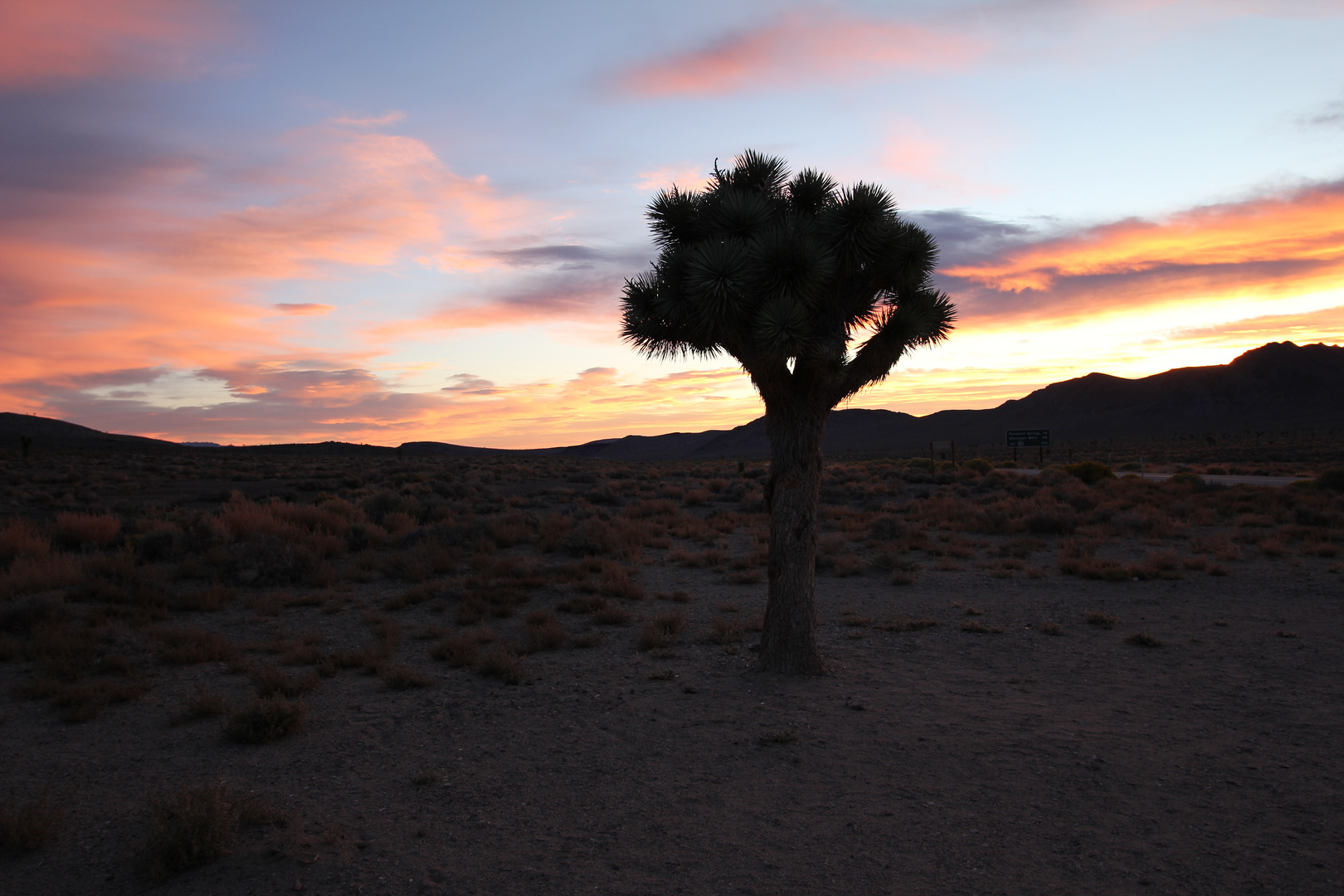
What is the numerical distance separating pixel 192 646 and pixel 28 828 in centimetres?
472

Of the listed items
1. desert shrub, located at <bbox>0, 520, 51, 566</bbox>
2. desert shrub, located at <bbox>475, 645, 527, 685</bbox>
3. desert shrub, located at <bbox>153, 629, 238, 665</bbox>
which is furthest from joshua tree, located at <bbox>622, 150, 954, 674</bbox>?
desert shrub, located at <bbox>0, 520, 51, 566</bbox>

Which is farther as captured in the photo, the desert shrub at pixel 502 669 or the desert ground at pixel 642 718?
the desert shrub at pixel 502 669

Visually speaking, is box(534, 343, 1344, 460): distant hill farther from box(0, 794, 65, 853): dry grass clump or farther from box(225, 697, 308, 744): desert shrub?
box(0, 794, 65, 853): dry grass clump

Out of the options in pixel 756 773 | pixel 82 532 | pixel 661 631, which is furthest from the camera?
pixel 82 532

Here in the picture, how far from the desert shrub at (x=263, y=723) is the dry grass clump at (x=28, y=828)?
1.58 m

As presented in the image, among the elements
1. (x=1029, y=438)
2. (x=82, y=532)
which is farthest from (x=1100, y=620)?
(x=1029, y=438)

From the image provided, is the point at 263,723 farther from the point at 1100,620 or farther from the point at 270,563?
the point at 1100,620

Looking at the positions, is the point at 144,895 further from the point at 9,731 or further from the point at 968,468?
the point at 968,468

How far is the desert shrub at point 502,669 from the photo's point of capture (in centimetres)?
857

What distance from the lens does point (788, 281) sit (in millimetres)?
7836

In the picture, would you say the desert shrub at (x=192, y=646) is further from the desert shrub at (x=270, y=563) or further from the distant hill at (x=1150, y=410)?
the distant hill at (x=1150, y=410)

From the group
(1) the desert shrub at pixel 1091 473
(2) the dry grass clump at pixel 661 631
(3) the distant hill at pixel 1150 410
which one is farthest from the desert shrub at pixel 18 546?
(3) the distant hill at pixel 1150 410

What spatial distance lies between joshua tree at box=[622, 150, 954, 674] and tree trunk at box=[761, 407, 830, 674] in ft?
0.05

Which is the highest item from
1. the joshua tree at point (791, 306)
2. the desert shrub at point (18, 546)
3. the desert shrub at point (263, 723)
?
the joshua tree at point (791, 306)
